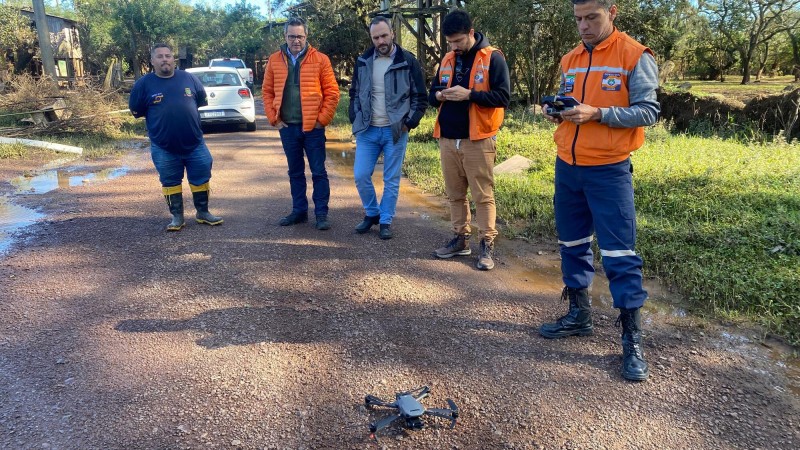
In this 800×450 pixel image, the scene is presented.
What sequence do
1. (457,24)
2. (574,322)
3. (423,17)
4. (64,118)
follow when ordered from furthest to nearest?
(423,17) → (64,118) → (457,24) → (574,322)

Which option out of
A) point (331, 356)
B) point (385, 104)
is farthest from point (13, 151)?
point (331, 356)

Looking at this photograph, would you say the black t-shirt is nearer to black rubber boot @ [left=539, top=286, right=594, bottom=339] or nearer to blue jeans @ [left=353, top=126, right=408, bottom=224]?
blue jeans @ [left=353, top=126, right=408, bottom=224]

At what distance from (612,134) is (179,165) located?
431 cm

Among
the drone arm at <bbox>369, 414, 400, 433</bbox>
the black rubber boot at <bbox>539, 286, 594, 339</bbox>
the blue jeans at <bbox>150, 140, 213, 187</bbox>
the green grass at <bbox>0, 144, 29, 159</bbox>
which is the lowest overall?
the drone arm at <bbox>369, 414, 400, 433</bbox>

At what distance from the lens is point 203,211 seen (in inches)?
233

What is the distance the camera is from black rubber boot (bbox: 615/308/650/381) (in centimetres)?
302

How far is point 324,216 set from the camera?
572 centimetres

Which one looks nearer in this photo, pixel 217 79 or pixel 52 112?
pixel 52 112

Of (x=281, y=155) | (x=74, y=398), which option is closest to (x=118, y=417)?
(x=74, y=398)

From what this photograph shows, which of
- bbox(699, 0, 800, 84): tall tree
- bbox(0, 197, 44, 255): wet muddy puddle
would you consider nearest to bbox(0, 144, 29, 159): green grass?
bbox(0, 197, 44, 255): wet muddy puddle

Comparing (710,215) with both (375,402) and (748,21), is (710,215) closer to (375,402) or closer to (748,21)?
(375,402)

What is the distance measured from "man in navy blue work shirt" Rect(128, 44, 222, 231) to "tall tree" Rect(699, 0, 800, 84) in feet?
84.6

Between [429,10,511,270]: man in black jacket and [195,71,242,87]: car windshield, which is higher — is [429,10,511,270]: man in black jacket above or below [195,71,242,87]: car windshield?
below

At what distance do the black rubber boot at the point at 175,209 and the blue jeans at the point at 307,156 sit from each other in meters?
1.17
